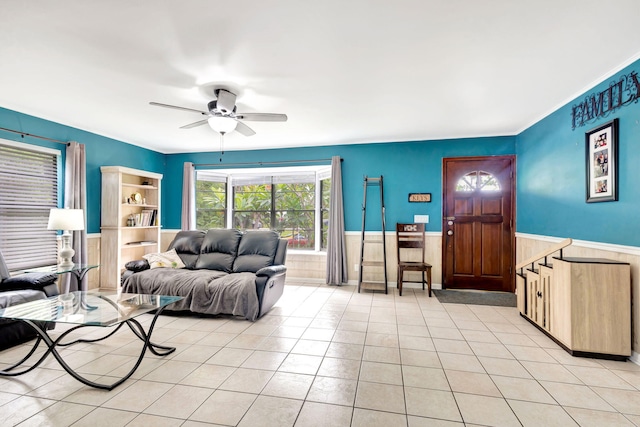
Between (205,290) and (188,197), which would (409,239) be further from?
(188,197)

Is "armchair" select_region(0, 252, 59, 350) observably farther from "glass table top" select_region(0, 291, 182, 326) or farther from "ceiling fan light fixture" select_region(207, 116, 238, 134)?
"ceiling fan light fixture" select_region(207, 116, 238, 134)

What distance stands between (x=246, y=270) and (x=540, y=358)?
317cm

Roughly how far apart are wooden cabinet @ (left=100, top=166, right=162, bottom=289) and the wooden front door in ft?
16.2

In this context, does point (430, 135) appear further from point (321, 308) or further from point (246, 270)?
point (246, 270)

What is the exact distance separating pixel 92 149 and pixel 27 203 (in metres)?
1.18

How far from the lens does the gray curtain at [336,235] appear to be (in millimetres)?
5027

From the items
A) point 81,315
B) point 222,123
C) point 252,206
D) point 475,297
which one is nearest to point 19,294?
point 81,315

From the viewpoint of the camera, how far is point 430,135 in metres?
4.66

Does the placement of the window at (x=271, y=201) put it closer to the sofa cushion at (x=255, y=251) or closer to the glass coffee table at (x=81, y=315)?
the sofa cushion at (x=255, y=251)

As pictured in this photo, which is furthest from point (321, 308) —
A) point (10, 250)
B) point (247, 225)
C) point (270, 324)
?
point (10, 250)

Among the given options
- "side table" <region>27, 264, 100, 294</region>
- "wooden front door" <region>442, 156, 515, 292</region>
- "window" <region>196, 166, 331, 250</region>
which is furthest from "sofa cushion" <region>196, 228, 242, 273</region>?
"wooden front door" <region>442, 156, 515, 292</region>

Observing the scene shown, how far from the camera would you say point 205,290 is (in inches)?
132

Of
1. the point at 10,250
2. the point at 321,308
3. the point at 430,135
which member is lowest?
the point at 321,308

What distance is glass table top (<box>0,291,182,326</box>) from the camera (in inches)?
80.7
